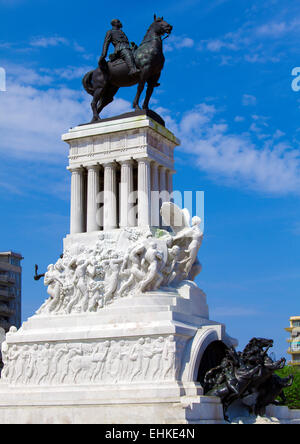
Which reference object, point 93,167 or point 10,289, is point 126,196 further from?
point 10,289

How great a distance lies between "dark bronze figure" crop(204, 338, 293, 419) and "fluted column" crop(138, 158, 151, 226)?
6790 millimetres

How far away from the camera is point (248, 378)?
28.8m

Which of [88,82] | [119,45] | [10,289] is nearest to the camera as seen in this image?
[119,45]

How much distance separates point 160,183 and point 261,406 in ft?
35.1

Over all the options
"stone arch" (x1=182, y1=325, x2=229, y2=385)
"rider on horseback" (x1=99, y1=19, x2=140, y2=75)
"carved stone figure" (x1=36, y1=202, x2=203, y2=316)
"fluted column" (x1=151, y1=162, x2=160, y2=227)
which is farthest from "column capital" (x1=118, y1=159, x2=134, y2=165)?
"stone arch" (x1=182, y1=325, x2=229, y2=385)

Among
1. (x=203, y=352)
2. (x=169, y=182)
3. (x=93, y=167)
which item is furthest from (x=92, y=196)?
(x=203, y=352)

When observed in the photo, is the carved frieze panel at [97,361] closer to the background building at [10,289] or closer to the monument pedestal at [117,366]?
the monument pedestal at [117,366]

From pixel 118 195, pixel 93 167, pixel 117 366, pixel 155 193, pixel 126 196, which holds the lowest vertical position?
pixel 117 366

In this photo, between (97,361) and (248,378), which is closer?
(248,378)

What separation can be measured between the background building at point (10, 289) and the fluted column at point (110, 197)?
55.8 metres

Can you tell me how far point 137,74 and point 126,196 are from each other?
570cm

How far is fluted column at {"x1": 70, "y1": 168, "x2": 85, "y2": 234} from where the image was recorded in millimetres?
33938
